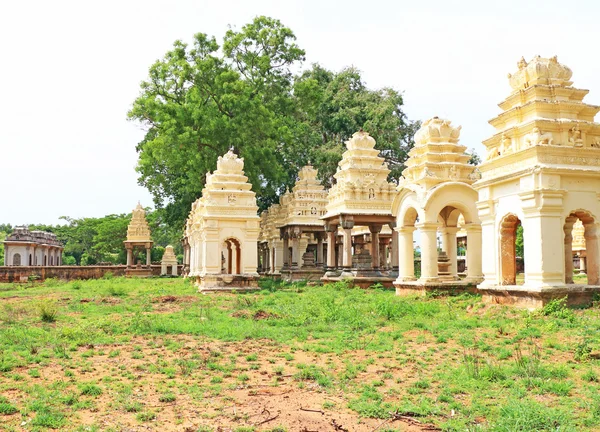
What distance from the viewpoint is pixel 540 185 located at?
12438 millimetres

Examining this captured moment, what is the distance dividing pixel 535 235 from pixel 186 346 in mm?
7539

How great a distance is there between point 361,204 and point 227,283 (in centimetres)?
617

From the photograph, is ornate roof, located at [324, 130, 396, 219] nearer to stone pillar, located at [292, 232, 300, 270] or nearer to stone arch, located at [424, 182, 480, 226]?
stone pillar, located at [292, 232, 300, 270]

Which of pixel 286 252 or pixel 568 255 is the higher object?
pixel 286 252

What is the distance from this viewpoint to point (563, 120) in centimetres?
1309

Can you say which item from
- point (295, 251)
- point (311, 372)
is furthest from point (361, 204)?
point (311, 372)

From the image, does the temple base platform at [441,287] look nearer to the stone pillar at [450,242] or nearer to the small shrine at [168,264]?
the stone pillar at [450,242]

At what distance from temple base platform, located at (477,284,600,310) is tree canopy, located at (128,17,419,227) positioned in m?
19.2

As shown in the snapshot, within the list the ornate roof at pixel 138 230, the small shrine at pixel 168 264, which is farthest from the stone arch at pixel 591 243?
Answer: the small shrine at pixel 168 264

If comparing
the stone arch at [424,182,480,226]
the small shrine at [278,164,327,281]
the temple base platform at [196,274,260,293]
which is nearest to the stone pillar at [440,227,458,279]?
the stone arch at [424,182,480,226]

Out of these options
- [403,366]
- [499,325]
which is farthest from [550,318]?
[403,366]

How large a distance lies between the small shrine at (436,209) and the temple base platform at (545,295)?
163 inches

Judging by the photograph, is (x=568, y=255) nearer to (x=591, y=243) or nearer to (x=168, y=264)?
(x=591, y=243)

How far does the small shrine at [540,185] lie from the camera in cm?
1244
